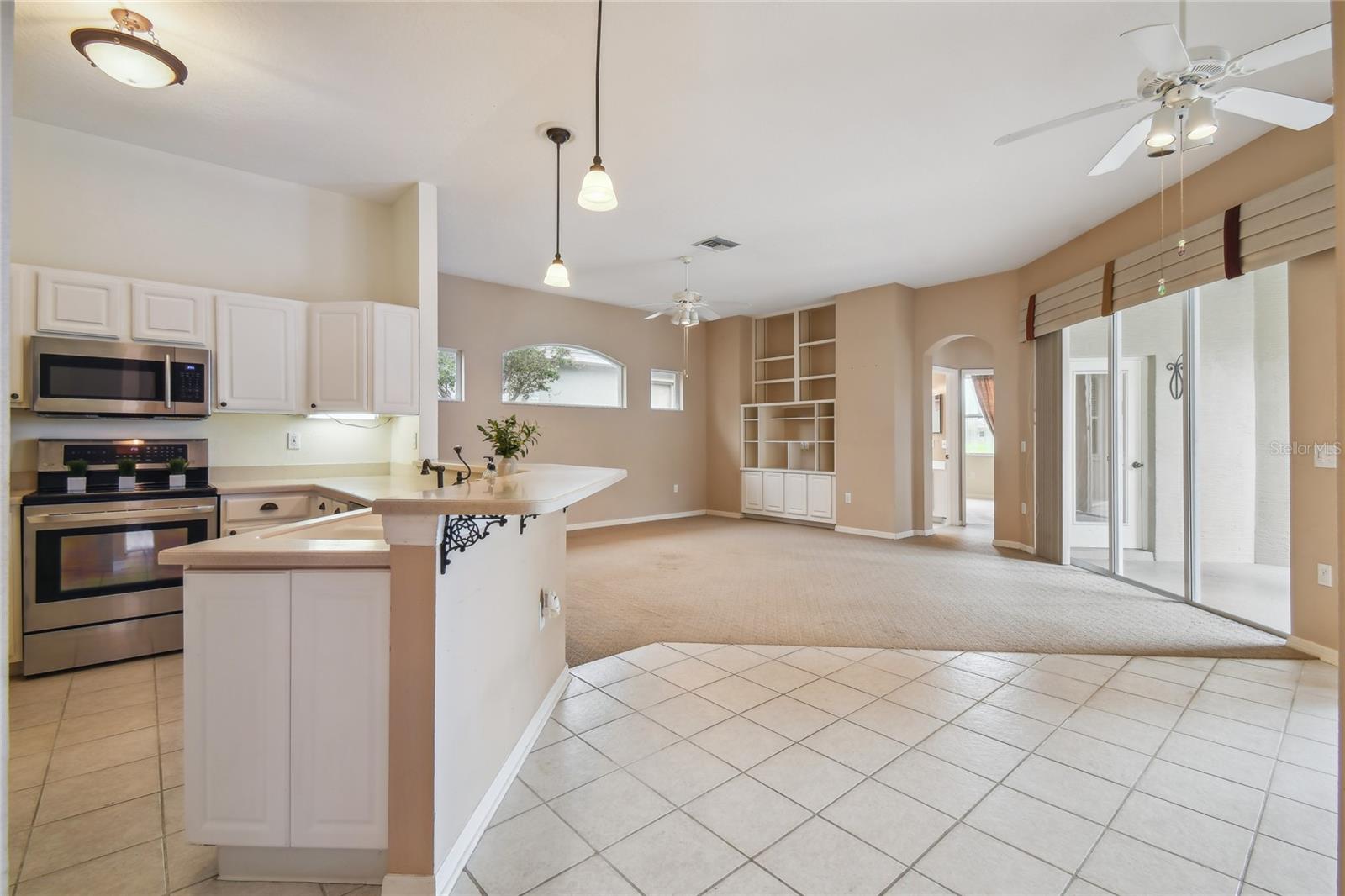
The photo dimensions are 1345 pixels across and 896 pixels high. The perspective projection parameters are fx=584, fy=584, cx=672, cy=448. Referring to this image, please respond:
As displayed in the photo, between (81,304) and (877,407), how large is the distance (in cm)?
673

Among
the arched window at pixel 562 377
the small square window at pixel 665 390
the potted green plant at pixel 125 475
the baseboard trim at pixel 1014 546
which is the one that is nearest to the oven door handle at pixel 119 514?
the potted green plant at pixel 125 475

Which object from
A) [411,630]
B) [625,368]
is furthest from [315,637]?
[625,368]

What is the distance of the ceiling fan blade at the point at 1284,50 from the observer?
192cm

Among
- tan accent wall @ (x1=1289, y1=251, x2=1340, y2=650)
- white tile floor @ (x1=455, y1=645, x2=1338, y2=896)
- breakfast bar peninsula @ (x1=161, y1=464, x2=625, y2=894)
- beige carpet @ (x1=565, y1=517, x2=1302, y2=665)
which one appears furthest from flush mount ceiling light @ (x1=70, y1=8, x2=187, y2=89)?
tan accent wall @ (x1=1289, y1=251, x2=1340, y2=650)

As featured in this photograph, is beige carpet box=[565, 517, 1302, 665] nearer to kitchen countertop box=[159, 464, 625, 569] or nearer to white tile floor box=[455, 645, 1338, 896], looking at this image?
white tile floor box=[455, 645, 1338, 896]

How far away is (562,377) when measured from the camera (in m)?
7.22

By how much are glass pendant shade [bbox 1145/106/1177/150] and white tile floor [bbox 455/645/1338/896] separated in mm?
2467

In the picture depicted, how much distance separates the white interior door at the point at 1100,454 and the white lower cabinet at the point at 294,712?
5.63 m

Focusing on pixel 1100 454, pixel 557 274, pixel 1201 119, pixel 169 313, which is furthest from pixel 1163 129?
pixel 169 313

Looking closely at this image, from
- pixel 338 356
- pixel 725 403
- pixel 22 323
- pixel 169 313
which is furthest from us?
pixel 725 403

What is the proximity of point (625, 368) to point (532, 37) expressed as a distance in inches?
209

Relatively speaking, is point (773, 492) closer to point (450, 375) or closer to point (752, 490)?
point (752, 490)

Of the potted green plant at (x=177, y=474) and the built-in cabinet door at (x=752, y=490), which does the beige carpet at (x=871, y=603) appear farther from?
the potted green plant at (x=177, y=474)

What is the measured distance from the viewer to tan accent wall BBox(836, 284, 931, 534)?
22.1 feet
